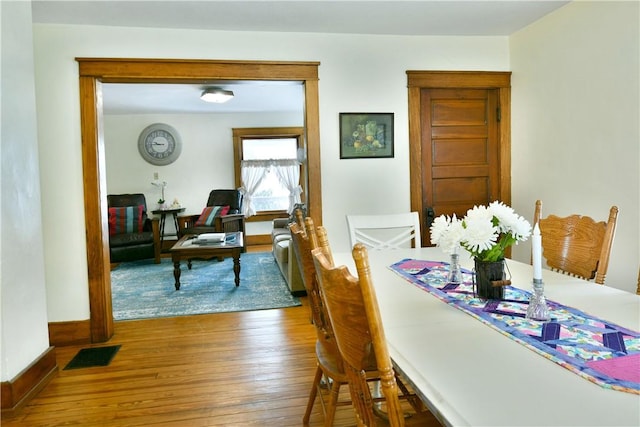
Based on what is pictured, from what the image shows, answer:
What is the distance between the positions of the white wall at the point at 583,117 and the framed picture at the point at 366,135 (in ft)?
3.68

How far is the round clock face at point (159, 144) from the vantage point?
7.30m

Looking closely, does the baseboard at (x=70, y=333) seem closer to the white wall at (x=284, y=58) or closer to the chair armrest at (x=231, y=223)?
the white wall at (x=284, y=58)

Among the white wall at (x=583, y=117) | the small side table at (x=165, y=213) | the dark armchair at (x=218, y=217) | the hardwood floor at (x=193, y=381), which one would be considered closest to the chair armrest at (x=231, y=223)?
the dark armchair at (x=218, y=217)

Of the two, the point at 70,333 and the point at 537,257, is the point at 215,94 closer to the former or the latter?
the point at 70,333

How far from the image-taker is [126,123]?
7.27 metres

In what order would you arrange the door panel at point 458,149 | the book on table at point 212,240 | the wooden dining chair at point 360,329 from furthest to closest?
the book on table at point 212,240 → the door panel at point 458,149 → the wooden dining chair at point 360,329

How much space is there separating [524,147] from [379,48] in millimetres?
1447

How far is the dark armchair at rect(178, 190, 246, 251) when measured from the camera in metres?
6.39

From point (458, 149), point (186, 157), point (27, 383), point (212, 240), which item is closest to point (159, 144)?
point (186, 157)

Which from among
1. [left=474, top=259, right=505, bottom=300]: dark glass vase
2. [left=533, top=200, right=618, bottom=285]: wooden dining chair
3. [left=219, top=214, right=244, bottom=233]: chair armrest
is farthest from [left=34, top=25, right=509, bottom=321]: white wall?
[left=219, top=214, right=244, bottom=233]: chair armrest

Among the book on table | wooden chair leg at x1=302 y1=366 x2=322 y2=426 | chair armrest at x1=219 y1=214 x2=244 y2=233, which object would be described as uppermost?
chair armrest at x1=219 y1=214 x2=244 y2=233

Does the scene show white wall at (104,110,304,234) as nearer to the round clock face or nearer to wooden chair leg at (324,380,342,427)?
the round clock face

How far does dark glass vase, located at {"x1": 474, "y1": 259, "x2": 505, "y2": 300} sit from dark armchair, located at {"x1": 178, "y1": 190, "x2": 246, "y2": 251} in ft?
16.8

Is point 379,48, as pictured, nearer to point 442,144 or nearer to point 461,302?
point 442,144
